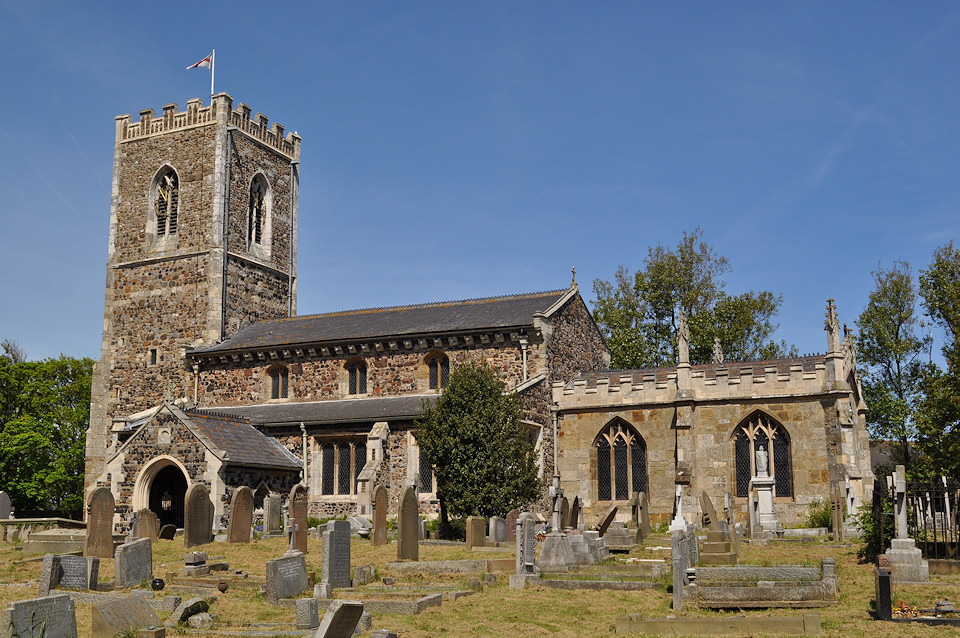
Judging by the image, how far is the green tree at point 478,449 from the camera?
91.4 ft

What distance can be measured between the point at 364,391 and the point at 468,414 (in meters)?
7.87

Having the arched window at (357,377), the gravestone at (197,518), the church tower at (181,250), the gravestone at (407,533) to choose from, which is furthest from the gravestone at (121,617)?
the church tower at (181,250)

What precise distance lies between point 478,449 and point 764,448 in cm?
899

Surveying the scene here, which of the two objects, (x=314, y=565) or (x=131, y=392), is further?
(x=131, y=392)

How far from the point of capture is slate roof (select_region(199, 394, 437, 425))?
105 ft

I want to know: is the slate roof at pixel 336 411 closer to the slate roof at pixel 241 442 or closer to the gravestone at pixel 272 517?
the slate roof at pixel 241 442

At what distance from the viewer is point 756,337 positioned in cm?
4550

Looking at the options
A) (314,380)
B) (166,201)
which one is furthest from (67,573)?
(166,201)

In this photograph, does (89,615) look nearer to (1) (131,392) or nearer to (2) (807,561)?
(2) (807,561)

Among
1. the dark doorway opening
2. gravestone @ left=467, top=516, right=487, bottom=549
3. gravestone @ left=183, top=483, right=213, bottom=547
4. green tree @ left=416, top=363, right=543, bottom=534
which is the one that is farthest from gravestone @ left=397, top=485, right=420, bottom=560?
the dark doorway opening

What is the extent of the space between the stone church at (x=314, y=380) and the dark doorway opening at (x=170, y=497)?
7cm

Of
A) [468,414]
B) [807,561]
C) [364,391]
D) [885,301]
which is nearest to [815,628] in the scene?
[807,561]

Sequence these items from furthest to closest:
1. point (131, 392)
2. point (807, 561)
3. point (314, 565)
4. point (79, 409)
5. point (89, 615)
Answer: point (79, 409)
point (131, 392)
point (314, 565)
point (807, 561)
point (89, 615)

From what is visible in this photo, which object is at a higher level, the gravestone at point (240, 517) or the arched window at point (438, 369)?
the arched window at point (438, 369)
